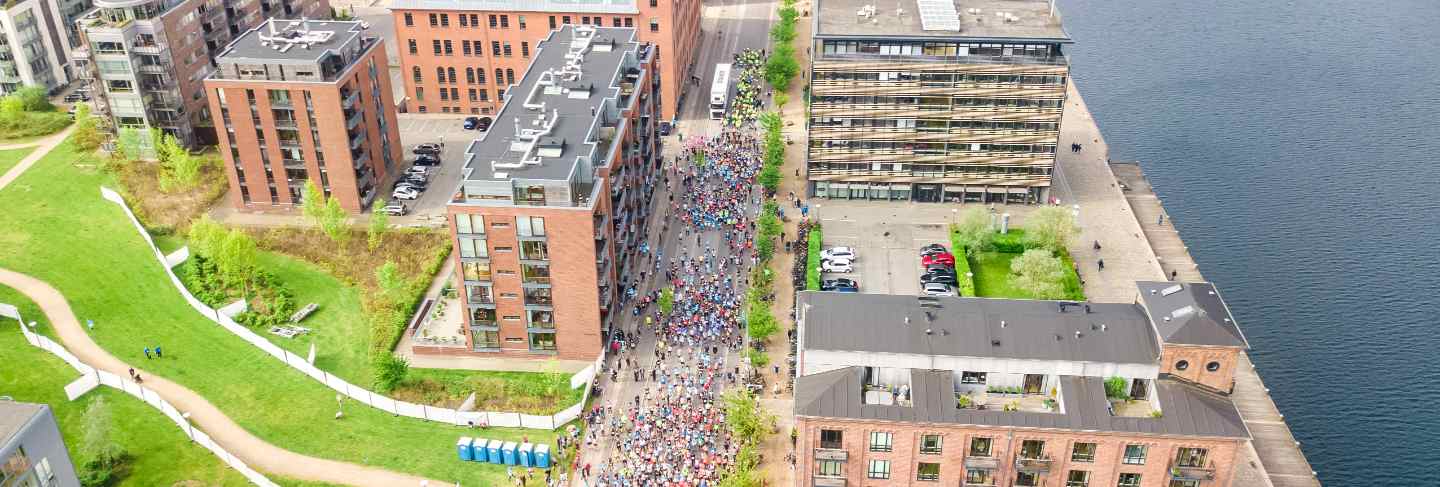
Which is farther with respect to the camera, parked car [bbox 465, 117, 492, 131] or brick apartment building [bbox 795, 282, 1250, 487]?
parked car [bbox 465, 117, 492, 131]

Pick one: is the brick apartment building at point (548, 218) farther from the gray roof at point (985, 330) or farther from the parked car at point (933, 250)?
the parked car at point (933, 250)

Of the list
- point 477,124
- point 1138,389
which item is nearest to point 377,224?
point 477,124

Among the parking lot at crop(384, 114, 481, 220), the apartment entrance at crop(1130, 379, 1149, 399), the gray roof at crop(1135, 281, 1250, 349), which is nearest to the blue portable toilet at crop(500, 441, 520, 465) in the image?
the parking lot at crop(384, 114, 481, 220)

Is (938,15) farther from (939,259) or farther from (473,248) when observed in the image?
(473,248)

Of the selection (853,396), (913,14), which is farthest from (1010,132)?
(853,396)

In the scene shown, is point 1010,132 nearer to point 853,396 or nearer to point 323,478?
point 853,396

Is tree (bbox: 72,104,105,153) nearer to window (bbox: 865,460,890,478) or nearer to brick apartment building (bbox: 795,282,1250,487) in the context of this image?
brick apartment building (bbox: 795,282,1250,487)
